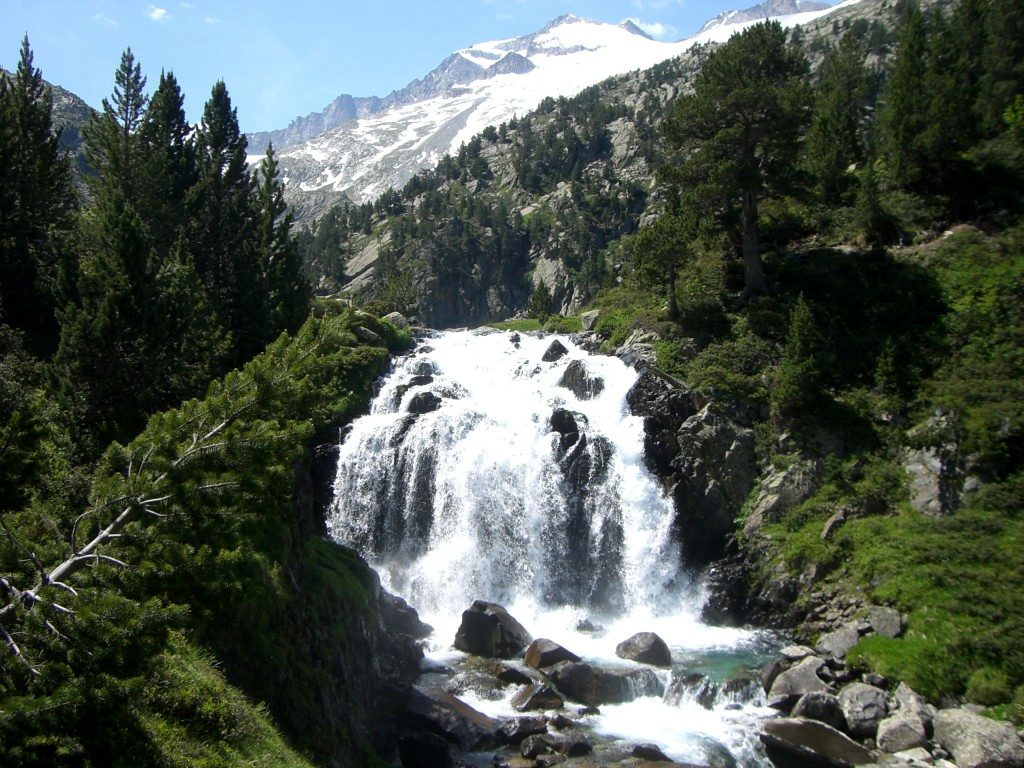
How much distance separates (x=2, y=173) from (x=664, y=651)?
3474 centimetres

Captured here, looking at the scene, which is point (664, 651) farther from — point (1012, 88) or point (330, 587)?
point (1012, 88)

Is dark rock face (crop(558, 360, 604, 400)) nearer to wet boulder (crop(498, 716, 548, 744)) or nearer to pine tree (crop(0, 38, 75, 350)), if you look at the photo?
wet boulder (crop(498, 716, 548, 744))

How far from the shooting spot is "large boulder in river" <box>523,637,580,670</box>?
73.7ft

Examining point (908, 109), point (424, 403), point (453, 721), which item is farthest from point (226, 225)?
point (908, 109)

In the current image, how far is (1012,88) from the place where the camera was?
40781 mm

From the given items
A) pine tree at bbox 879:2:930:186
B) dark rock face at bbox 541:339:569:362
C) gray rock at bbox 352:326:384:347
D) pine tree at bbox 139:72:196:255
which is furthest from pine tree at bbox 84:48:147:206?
pine tree at bbox 879:2:930:186

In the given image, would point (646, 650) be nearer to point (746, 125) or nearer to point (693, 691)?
point (693, 691)

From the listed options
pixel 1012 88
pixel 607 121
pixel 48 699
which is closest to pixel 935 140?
pixel 1012 88

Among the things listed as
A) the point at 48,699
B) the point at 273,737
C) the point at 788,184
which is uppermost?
the point at 788,184

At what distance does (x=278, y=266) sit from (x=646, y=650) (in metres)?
29.1

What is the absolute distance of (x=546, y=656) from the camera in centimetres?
2253

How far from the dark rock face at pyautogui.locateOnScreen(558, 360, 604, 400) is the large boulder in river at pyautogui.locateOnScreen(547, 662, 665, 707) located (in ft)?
55.5

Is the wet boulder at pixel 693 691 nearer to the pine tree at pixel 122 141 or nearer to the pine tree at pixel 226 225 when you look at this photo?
the pine tree at pixel 226 225

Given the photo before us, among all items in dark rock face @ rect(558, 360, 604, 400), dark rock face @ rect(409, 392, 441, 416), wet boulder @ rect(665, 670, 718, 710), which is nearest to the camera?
wet boulder @ rect(665, 670, 718, 710)
